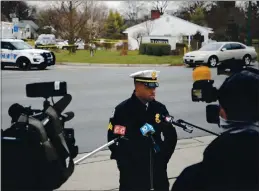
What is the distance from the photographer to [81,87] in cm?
1400

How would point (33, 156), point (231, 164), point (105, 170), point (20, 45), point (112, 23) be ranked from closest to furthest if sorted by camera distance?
point (231, 164)
point (33, 156)
point (105, 170)
point (112, 23)
point (20, 45)

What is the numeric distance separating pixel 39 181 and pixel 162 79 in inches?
559

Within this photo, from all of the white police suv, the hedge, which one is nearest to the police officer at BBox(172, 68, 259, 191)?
the white police suv

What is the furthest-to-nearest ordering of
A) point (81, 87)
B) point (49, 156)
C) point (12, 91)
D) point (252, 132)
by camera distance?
point (81, 87) < point (12, 91) < point (49, 156) < point (252, 132)

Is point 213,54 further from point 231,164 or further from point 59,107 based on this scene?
point 231,164

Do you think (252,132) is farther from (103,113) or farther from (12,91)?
(12,91)

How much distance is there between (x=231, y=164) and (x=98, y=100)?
32.1ft

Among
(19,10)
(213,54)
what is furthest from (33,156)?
(213,54)

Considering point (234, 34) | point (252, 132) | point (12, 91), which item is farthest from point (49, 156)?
point (234, 34)

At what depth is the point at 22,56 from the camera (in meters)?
19.7

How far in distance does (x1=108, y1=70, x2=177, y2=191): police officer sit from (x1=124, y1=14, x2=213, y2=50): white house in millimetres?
24685

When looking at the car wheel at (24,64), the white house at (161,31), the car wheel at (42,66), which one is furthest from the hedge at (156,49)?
the car wheel at (24,64)

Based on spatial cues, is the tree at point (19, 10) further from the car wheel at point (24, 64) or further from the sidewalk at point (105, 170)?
the car wheel at point (24, 64)

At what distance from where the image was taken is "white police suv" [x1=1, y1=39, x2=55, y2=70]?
63.9ft
